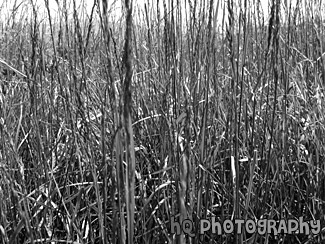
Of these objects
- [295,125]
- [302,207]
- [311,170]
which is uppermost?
[295,125]

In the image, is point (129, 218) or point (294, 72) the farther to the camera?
point (294, 72)

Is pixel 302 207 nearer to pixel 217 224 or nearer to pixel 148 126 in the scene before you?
pixel 217 224

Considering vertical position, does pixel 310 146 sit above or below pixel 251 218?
above

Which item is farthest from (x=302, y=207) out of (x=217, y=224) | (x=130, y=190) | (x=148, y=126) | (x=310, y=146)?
(x=130, y=190)

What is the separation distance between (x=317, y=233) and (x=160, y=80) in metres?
0.89

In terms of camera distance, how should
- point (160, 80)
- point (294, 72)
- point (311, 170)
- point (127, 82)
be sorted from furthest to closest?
1. point (294, 72)
2. point (160, 80)
3. point (311, 170)
4. point (127, 82)

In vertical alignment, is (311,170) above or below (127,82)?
below

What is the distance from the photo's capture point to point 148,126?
1644 mm

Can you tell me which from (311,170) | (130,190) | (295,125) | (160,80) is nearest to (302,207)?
(311,170)

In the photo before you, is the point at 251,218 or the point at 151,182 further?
the point at 151,182

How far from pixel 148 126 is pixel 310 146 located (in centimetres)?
61

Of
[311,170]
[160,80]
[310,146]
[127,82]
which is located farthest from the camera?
[160,80]

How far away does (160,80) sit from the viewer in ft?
5.80

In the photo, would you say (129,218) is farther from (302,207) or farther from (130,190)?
(302,207)
